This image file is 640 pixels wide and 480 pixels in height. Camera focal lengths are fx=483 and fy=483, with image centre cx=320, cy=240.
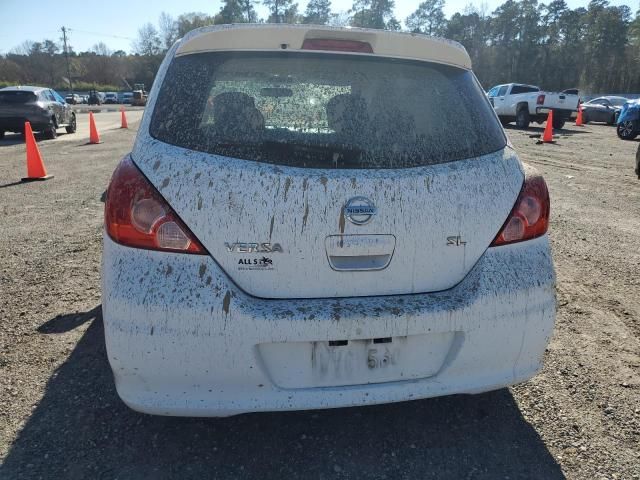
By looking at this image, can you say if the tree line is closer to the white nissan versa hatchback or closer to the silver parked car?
the silver parked car

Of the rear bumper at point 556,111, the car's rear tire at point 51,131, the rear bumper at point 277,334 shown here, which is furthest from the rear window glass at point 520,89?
the rear bumper at point 277,334

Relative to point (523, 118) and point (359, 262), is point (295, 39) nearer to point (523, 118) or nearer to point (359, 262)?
point (359, 262)

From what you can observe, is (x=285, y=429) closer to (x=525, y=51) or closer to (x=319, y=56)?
(x=319, y=56)

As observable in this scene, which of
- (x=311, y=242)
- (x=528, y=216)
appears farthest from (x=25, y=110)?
(x=528, y=216)

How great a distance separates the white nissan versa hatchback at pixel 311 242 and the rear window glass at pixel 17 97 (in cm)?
1636

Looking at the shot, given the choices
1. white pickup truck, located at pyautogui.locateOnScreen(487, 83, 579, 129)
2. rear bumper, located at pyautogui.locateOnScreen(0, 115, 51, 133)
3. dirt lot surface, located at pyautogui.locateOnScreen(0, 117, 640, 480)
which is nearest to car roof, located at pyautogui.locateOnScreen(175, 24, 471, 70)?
dirt lot surface, located at pyautogui.locateOnScreen(0, 117, 640, 480)

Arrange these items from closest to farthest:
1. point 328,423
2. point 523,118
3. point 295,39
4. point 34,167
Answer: point 295,39 < point 328,423 < point 34,167 < point 523,118

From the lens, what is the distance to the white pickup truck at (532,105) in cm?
2064

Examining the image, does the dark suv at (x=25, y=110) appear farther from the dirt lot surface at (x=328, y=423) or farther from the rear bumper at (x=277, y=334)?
the rear bumper at (x=277, y=334)

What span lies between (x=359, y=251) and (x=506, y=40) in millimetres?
91070

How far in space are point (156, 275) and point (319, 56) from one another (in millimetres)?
1126

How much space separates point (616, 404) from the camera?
8.09 feet

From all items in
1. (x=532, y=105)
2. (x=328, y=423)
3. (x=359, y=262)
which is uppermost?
(x=532, y=105)

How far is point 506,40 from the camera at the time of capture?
265 feet
